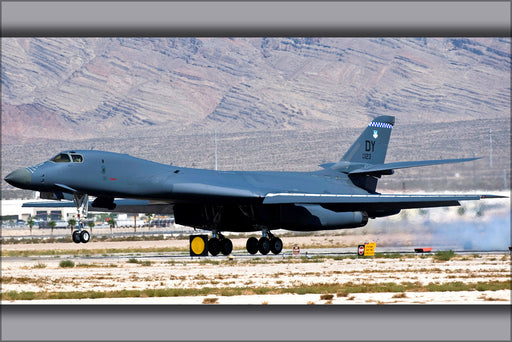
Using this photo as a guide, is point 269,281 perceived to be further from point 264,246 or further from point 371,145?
point 371,145

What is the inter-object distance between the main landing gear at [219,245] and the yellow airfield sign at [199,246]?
21cm

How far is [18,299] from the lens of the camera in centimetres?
1834

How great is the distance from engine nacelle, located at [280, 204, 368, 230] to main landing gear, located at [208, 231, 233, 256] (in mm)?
2482

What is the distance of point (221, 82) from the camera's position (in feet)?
441

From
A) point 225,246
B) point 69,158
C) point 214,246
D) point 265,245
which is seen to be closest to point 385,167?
point 265,245

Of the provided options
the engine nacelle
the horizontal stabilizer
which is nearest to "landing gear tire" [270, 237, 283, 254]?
the engine nacelle

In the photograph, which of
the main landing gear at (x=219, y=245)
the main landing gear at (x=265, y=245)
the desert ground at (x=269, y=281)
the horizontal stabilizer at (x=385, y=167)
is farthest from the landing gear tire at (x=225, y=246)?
the horizontal stabilizer at (x=385, y=167)

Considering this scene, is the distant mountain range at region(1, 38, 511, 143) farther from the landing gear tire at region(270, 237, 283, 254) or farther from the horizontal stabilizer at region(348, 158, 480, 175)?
the landing gear tire at region(270, 237, 283, 254)

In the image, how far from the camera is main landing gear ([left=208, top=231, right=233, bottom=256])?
35312 millimetres

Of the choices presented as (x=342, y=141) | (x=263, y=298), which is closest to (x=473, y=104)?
(x=342, y=141)

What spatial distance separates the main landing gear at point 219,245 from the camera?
116ft

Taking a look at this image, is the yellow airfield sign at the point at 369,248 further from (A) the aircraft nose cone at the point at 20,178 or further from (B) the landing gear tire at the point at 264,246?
(A) the aircraft nose cone at the point at 20,178

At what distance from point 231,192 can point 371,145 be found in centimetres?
1087

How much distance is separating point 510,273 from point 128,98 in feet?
348
